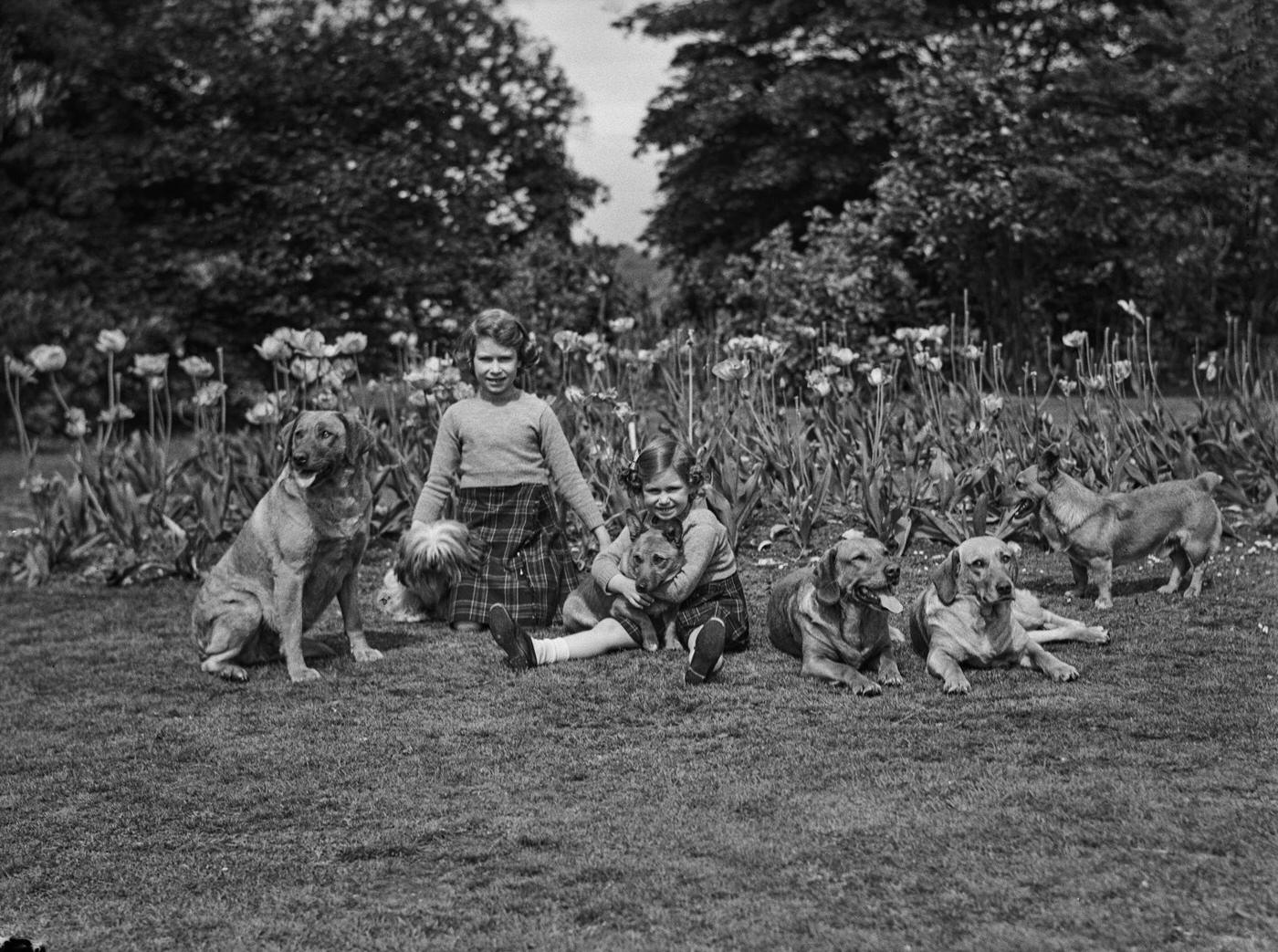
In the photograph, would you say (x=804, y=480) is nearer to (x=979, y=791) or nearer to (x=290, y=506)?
(x=290, y=506)

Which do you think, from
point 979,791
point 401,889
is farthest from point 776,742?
point 401,889

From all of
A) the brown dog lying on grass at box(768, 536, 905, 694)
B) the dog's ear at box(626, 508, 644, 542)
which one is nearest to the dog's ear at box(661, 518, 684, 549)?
the dog's ear at box(626, 508, 644, 542)

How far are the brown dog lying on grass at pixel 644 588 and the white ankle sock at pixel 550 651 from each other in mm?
242

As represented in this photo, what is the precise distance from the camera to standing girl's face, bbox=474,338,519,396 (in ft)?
24.1

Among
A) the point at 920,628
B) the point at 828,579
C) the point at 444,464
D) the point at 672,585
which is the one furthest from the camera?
the point at 444,464

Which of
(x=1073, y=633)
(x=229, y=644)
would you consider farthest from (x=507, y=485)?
(x=1073, y=633)

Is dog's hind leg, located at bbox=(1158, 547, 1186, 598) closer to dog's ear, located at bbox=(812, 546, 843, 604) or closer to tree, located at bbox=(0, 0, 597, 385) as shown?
dog's ear, located at bbox=(812, 546, 843, 604)

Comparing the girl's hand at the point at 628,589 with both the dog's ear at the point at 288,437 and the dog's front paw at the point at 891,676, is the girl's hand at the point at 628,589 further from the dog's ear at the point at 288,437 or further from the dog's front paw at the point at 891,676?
the dog's ear at the point at 288,437

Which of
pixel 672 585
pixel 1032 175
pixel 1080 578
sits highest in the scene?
pixel 1032 175

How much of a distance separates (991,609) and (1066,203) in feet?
47.7

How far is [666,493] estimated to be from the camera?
21.4 feet

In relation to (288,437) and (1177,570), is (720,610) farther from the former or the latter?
(1177,570)

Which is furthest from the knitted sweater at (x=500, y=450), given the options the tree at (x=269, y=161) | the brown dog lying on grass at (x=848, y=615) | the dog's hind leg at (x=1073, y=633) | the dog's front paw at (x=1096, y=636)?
the tree at (x=269, y=161)

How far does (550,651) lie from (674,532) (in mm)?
830
